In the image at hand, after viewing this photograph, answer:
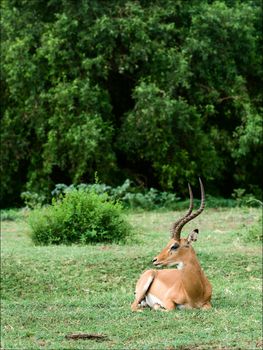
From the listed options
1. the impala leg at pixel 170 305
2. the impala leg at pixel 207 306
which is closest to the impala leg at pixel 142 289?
the impala leg at pixel 170 305

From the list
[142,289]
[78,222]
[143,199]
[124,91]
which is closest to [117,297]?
[142,289]

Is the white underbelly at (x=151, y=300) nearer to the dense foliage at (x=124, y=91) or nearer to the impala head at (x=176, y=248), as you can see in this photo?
the impala head at (x=176, y=248)

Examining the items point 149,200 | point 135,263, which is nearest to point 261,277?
point 135,263

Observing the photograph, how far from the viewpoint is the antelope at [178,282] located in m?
8.82

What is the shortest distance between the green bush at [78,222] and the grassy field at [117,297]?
0.36m

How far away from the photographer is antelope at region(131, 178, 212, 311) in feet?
28.9

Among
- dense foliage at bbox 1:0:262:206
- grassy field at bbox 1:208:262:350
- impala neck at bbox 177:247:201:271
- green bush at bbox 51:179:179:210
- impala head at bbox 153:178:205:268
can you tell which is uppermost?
dense foliage at bbox 1:0:262:206

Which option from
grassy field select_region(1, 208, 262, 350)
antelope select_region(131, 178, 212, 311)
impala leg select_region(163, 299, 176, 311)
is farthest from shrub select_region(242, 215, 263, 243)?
impala leg select_region(163, 299, 176, 311)

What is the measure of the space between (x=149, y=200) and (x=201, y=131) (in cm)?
228

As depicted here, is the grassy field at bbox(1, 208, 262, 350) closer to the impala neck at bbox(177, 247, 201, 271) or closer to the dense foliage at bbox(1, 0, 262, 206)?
the impala neck at bbox(177, 247, 201, 271)

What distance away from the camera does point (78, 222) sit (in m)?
13.0

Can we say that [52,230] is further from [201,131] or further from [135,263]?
[201,131]

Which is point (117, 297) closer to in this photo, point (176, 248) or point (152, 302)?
point (152, 302)

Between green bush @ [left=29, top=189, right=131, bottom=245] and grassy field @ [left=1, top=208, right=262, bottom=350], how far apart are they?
363mm
